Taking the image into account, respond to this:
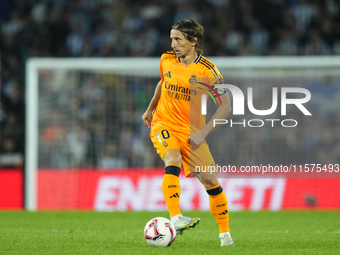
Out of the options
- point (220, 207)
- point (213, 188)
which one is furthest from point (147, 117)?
point (220, 207)

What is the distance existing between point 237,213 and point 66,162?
3.79 metres

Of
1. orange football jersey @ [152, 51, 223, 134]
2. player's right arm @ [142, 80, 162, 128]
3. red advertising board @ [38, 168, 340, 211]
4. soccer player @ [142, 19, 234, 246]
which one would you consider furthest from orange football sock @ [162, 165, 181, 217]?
red advertising board @ [38, 168, 340, 211]

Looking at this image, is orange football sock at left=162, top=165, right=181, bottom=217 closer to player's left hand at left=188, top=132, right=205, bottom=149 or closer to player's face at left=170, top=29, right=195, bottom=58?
player's left hand at left=188, top=132, right=205, bottom=149

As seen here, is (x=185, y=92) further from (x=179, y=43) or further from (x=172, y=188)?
(x=172, y=188)

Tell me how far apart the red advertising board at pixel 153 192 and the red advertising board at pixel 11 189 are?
0.43 m

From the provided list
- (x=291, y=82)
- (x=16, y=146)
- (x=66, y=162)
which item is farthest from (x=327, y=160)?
(x=16, y=146)

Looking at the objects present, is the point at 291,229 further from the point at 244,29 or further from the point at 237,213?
the point at 244,29

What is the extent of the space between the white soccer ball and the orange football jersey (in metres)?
0.94

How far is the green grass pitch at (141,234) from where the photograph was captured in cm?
526

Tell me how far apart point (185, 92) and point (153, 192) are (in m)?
6.05

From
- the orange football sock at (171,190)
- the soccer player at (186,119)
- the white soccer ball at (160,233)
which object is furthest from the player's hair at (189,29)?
the white soccer ball at (160,233)

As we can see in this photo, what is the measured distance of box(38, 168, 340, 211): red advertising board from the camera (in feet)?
37.3

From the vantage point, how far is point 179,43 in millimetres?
5621

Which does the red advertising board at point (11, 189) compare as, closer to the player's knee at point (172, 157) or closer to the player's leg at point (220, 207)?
the player's knee at point (172, 157)
